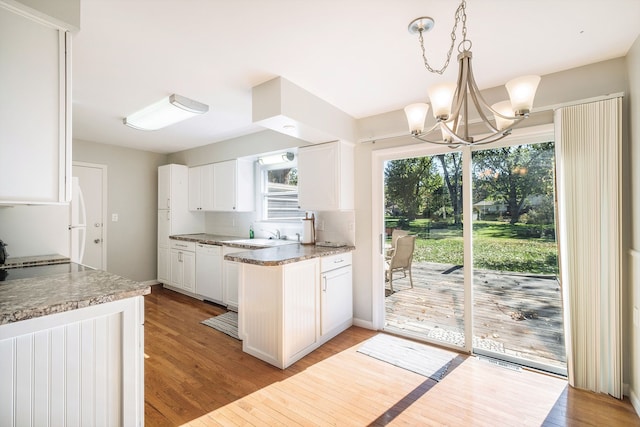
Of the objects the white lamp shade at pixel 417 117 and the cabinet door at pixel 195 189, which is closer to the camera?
the white lamp shade at pixel 417 117

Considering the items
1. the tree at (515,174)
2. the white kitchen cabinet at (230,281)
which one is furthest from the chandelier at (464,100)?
the white kitchen cabinet at (230,281)

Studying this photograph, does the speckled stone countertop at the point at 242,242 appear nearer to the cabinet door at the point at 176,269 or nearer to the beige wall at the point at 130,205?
the cabinet door at the point at 176,269

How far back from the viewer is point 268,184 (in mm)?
4539

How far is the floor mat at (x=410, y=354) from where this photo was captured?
2473mm

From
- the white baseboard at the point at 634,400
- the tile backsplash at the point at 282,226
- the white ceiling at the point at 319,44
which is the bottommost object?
the white baseboard at the point at 634,400

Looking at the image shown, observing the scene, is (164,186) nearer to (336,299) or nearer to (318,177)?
(318,177)

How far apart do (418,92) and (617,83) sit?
4.66 ft

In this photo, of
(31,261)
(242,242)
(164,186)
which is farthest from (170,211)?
(31,261)

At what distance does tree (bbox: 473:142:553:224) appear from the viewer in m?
2.50

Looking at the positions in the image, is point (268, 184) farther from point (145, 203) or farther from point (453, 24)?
point (453, 24)

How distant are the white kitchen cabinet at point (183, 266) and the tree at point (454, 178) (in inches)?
146

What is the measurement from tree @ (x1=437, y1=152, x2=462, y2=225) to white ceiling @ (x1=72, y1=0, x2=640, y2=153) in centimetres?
68

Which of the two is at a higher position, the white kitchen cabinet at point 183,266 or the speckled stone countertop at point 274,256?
the speckled stone countertop at point 274,256

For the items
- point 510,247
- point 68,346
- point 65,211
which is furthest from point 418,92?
point 65,211
